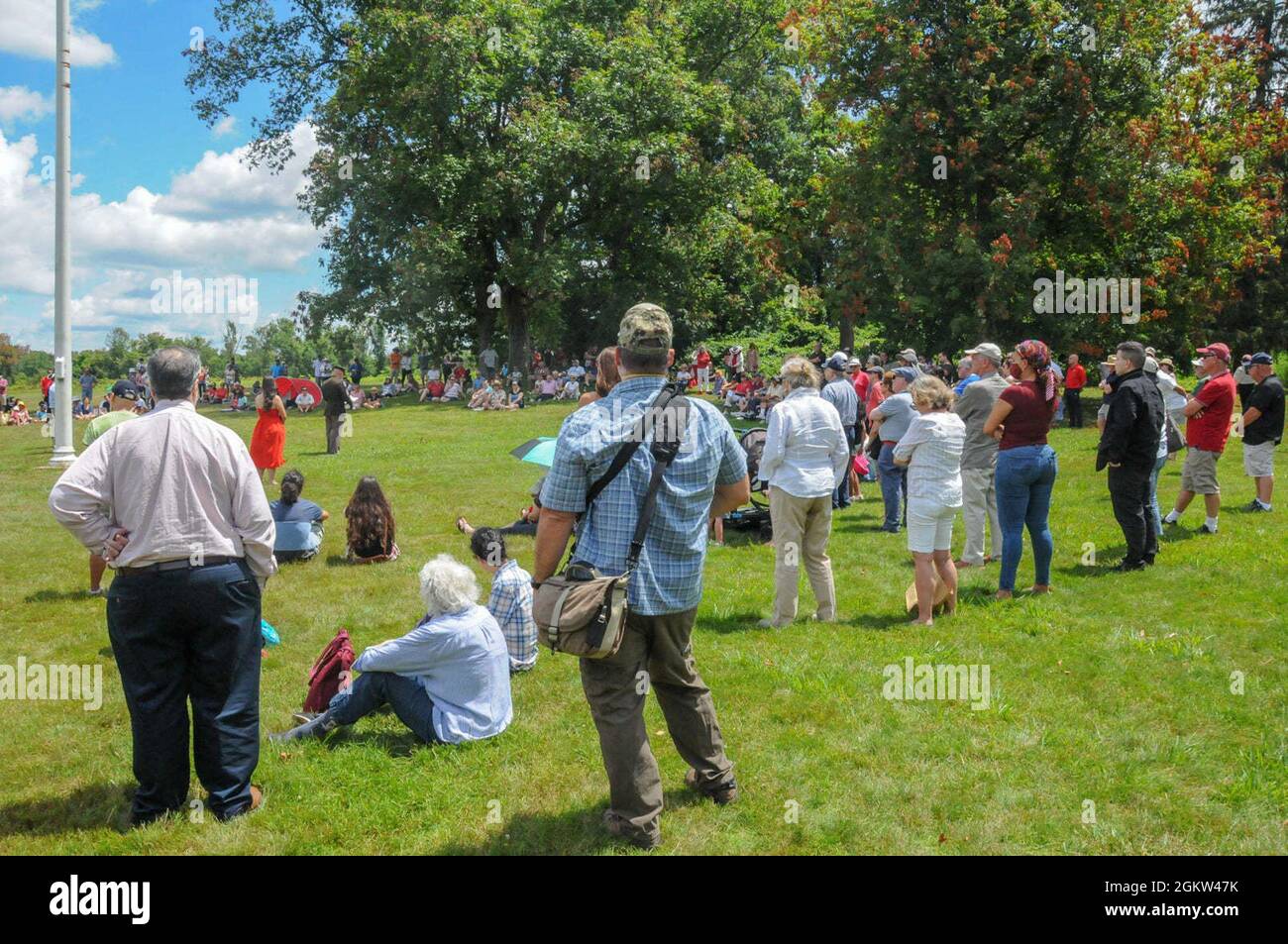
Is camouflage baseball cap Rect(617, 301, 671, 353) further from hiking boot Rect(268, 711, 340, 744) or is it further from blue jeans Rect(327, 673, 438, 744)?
hiking boot Rect(268, 711, 340, 744)

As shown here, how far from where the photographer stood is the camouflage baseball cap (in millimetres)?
3869

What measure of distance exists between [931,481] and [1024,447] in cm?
101

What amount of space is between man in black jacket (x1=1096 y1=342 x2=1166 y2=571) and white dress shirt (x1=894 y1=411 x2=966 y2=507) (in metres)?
2.21

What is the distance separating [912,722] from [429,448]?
53.0 ft

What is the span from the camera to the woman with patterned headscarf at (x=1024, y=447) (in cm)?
757

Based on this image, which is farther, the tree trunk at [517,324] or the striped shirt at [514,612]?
the tree trunk at [517,324]

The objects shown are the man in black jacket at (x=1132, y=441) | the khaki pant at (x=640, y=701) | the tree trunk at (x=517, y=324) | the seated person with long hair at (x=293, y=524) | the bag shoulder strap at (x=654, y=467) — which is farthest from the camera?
the tree trunk at (x=517, y=324)

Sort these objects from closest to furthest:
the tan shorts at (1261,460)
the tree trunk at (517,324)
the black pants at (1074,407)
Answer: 1. the tan shorts at (1261,460)
2. the black pants at (1074,407)
3. the tree trunk at (517,324)

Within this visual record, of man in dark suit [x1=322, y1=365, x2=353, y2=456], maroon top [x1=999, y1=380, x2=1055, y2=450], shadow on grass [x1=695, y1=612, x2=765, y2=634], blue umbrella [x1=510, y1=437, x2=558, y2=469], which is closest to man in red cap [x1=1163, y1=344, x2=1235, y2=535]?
maroon top [x1=999, y1=380, x2=1055, y2=450]

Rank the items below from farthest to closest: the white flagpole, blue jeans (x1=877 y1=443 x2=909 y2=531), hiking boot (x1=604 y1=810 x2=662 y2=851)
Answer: the white flagpole
blue jeans (x1=877 y1=443 x2=909 y2=531)
hiking boot (x1=604 y1=810 x2=662 y2=851)

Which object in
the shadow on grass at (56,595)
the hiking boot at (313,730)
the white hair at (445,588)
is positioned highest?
the white hair at (445,588)

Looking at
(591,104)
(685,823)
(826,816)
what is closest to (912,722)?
(826,816)

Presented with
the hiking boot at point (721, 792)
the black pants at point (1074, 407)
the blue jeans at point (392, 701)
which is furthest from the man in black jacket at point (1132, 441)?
the black pants at point (1074, 407)

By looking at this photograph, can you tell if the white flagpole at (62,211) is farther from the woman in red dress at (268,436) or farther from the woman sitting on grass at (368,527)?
the woman sitting on grass at (368,527)
